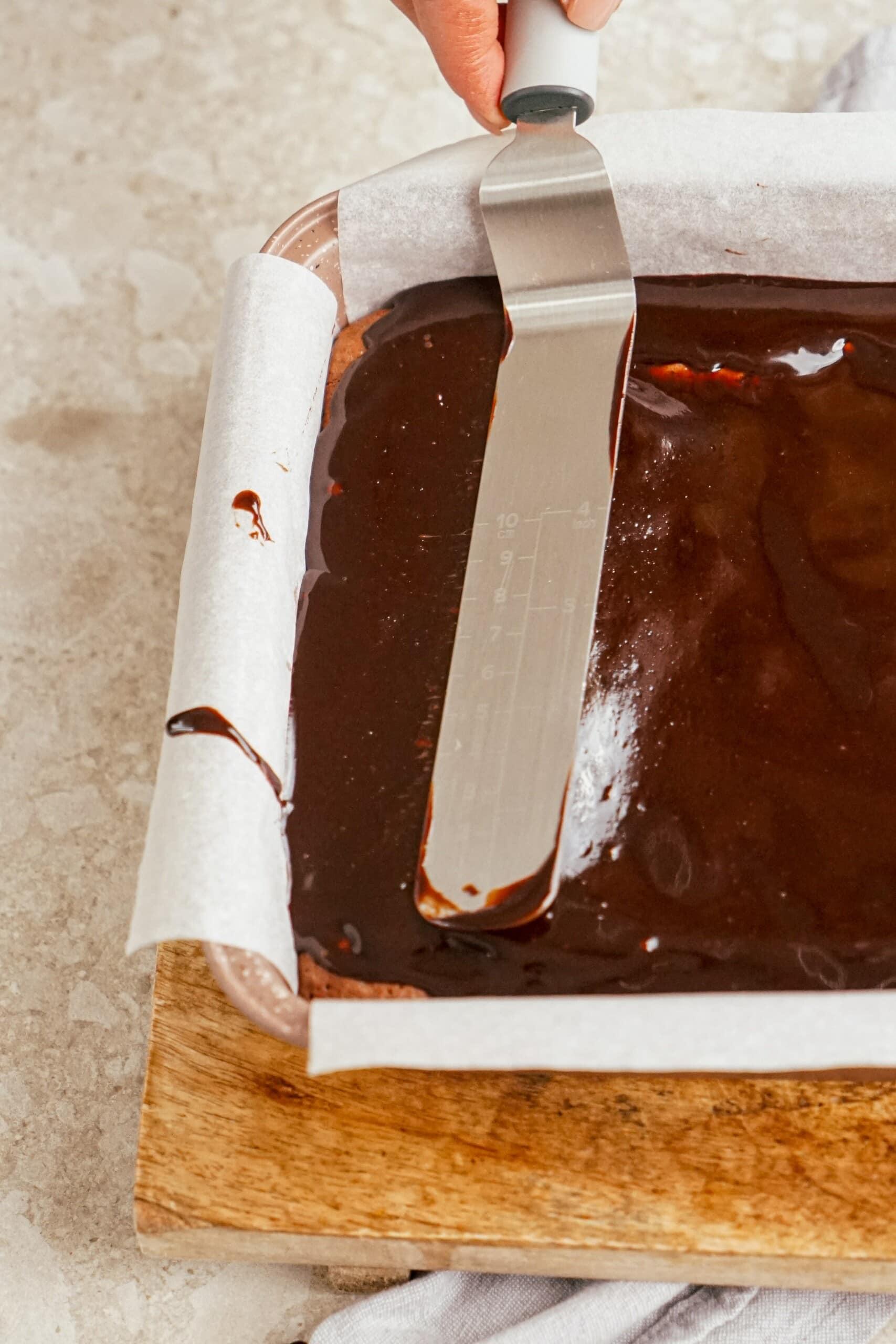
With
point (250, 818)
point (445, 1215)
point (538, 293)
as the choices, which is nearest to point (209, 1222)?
point (445, 1215)

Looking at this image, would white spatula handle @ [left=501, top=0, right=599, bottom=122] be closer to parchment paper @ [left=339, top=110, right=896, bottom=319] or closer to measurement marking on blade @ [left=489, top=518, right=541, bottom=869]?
parchment paper @ [left=339, top=110, right=896, bottom=319]

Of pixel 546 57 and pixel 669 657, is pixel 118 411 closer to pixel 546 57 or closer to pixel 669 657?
pixel 546 57

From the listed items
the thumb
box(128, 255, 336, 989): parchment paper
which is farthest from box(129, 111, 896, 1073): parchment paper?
the thumb

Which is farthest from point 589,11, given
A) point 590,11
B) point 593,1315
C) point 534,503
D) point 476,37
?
point 593,1315

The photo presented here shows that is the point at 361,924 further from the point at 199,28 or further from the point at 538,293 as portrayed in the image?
the point at 199,28

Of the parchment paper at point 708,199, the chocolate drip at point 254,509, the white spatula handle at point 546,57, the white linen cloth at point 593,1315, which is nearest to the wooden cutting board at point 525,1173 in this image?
the white linen cloth at point 593,1315

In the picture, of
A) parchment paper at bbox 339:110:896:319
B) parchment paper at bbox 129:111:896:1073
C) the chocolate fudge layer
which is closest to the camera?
parchment paper at bbox 129:111:896:1073
